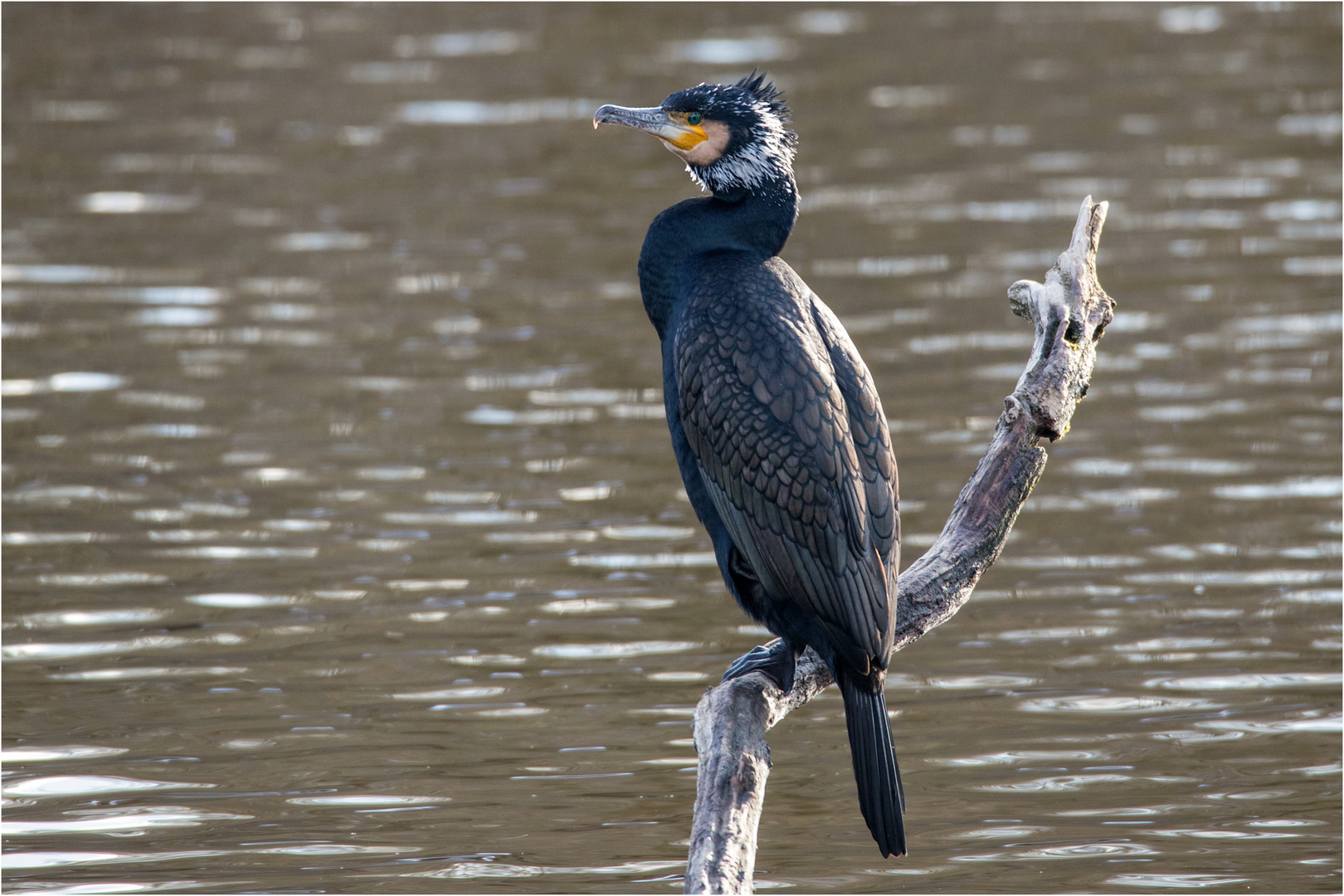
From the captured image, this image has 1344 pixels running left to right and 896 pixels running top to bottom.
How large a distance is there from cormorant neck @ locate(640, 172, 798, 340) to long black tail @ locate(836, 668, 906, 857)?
118cm

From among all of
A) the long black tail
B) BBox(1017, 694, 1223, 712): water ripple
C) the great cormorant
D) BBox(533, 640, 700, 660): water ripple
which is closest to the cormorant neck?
A: the great cormorant

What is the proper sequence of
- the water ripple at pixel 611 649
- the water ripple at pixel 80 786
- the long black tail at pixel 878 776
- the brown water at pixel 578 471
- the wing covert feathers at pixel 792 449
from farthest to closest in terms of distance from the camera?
the water ripple at pixel 611 649, the water ripple at pixel 80 786, the brown water at pixel 578 471, the wing covert feathers at pixel 792 449, the long black tail at pixel 878 776

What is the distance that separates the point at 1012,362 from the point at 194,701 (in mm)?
4314

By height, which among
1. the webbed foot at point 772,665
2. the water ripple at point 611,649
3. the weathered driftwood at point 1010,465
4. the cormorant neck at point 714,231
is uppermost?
the cormorant neck at point 714,231

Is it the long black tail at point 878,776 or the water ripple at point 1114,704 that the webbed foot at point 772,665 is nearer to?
the long black tail at point 878,776

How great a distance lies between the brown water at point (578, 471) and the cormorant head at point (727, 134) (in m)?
1.82

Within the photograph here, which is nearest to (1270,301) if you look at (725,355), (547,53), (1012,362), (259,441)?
(1012,362)

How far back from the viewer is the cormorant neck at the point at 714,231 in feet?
14.9

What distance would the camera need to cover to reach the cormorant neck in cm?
455

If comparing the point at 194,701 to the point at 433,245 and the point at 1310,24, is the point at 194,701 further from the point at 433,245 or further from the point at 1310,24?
the point at 1310,24

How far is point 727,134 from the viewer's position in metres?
4.53

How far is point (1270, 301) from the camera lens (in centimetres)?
925

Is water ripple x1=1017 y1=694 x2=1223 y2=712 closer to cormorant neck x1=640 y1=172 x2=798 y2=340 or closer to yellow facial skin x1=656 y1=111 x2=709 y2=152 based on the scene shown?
cormorant neck x1=640 y1=172 x2=798 y2=340

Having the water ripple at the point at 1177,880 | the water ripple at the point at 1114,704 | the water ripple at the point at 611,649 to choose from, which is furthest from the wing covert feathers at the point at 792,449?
the water ripple at the point at 611,649
